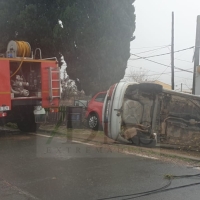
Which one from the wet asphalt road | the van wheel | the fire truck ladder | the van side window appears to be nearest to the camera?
the wet asphalt road

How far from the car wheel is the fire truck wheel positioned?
2.02 m

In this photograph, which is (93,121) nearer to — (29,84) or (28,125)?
(28,125)

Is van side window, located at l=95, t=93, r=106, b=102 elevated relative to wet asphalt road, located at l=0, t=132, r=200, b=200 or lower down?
elevated

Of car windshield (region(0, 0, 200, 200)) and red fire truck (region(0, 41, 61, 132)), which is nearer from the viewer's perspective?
car windshield (region(0, 0, 200, 200))

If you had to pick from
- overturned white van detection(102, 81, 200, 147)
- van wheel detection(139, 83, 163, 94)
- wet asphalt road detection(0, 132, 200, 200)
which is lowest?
wet asphalt road detection(0, 132, 200, 200)

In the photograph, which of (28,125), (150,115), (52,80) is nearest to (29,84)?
(52,80)

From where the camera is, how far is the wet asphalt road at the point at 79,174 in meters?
5.12

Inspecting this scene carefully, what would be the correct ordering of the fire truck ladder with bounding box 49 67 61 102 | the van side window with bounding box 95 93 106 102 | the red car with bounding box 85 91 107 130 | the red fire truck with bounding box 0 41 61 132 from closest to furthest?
the red fire truck with bounding box 0 41 61 132, the fire truck ladder with bounding box 49 67 61 102, the red car with bounding box 85 91 107 130, the van side window with bounding box 95 93 106 102

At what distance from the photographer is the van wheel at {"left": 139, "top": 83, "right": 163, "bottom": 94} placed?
8.22 metres

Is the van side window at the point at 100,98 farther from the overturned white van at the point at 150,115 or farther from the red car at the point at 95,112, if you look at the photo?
the overturned white van at the point at 150,115

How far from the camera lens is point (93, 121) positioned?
1305cm

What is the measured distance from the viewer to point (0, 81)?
1001cm

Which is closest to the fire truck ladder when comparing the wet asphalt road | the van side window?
the van side window

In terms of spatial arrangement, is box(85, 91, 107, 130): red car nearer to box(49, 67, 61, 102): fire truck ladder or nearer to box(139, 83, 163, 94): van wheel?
box(49, 67, 61, 102): fire truck ladder
